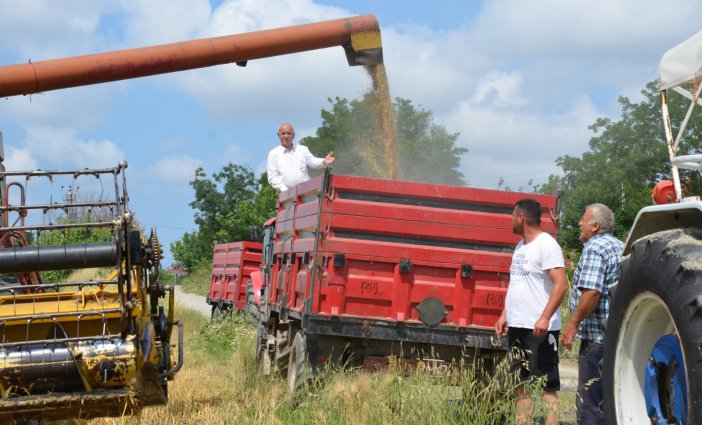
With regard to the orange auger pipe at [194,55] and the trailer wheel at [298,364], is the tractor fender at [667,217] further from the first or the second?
the orange auger pipe at [194,55]

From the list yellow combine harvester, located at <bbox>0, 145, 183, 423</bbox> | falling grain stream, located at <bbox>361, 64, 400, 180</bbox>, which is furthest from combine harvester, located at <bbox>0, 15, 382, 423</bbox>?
falling grain stream, located at <bbox>361, 64, 400, 180</bbox>

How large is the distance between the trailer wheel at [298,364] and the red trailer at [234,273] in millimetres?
11463

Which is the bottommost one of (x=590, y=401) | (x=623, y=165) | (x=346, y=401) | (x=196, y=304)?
(x=346, y=401)

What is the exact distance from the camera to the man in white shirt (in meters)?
11.5

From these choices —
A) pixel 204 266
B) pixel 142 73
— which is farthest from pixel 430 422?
pixel 204 266

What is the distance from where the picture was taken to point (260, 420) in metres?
7.63

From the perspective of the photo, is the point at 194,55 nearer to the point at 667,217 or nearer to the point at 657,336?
the point at 667,217

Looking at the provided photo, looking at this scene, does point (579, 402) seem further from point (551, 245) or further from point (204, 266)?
point (204, 266)

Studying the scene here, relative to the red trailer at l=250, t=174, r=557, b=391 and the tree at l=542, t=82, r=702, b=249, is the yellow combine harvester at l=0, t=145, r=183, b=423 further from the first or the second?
the tree at l=542, t=82, r=702, b=249

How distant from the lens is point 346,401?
24.6 feet

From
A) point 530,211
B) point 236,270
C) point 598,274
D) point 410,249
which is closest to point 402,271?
point 410,249

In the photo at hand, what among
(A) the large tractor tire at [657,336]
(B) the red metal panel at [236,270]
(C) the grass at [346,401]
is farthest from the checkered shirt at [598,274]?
(B) the red metal panel at [236,270]

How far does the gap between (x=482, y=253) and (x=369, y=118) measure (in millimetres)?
4371

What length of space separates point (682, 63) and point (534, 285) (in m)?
2.20
